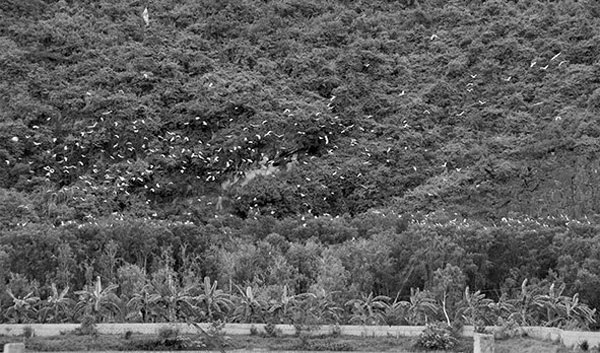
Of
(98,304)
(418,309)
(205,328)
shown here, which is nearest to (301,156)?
(418,309)

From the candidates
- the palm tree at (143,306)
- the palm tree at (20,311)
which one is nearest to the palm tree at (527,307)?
the palm tree at (143,306)

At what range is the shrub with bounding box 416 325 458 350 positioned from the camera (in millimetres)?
23769

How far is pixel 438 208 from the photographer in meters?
38.3

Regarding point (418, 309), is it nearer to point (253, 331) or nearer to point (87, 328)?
point (253, 331)

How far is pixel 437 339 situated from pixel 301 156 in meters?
18.1

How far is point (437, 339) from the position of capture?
23.8 metres

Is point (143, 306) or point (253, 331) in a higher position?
point (143, 306)

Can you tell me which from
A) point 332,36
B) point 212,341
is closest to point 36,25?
point 332,36

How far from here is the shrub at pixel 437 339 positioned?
78.0 feet

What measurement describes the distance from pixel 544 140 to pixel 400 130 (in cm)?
471

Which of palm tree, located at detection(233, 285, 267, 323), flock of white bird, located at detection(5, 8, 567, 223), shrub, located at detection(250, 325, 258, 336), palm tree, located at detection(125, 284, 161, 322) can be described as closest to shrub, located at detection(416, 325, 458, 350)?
shrub, located at detection(250, 325, 258, 336)

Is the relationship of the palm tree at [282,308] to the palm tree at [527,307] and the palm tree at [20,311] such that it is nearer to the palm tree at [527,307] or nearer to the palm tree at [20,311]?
the palm tree at [527,307]

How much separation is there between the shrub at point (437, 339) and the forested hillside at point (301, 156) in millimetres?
2727

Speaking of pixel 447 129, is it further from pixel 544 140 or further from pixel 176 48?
pixel 176 48
